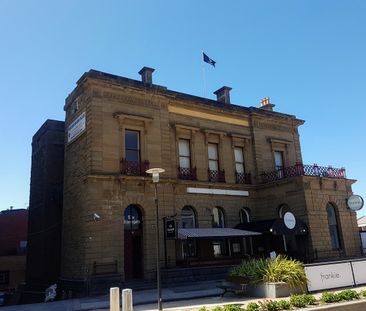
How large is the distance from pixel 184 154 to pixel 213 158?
2447 millimetres

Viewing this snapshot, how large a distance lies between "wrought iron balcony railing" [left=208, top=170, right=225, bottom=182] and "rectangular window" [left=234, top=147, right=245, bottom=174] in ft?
5.74

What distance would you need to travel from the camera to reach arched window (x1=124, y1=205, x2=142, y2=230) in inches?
861

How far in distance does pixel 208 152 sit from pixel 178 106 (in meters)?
3.83

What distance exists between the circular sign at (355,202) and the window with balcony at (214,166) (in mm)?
8586

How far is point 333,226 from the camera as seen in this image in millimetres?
26109

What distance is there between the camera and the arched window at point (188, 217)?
79.3 ft

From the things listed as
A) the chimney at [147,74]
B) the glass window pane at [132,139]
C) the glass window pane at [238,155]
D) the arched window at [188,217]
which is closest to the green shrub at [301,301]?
the arched window at [188,217]

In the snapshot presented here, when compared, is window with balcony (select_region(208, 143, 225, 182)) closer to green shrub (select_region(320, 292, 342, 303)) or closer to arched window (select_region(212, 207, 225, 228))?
arched window (select_region(212, 207, 225, 228))

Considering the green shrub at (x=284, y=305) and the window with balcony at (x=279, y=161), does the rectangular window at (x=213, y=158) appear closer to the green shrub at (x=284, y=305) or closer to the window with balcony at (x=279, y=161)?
the window with balcony at (x=279, y=161)

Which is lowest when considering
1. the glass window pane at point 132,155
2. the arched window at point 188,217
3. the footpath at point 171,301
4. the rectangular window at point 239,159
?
the footpath at point 171,301

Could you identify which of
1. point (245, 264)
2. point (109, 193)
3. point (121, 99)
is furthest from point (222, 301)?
point (121, 99)

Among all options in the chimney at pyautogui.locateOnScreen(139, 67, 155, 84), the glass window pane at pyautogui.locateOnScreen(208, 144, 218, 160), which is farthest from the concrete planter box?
the chimney at pyautogui.locateOnScreen(139, 67, 155, 84)

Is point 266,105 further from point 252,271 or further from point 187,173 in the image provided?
point 252,271

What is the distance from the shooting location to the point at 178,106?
1017 inches
